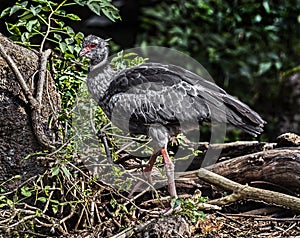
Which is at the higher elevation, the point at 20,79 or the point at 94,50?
Answer: the point at 94,50

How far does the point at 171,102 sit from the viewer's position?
280 centimetres

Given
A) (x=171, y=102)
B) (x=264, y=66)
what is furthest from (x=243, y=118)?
(x=264, y=66)

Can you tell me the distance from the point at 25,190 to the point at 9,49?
25.5 inches

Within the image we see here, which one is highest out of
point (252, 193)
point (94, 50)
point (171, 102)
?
point (94, 50)

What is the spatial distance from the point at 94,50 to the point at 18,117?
47cm

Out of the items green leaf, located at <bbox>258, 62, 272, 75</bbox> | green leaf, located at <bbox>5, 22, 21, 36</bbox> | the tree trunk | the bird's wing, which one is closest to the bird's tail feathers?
the bird's wing

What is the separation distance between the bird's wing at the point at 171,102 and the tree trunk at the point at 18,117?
12.5 inches

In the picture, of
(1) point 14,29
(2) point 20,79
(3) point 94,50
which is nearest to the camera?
(2) point 20,79

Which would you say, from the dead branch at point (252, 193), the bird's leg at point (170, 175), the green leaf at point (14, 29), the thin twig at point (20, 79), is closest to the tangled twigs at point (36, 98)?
the thin twig at point (20, 79)

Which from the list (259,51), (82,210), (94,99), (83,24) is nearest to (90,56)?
(94,99)

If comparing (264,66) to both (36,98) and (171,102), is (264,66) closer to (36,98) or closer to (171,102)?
(171,102)

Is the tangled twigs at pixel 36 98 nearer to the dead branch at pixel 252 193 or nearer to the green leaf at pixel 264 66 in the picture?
the dead branch at pixel 252 193

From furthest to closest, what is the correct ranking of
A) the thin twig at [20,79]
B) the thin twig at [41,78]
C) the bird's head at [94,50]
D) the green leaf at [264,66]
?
the green leaf at [264,66] → the bird's head at [94,50] → the thin twig at [41,78] → the thin twig at [20,79]

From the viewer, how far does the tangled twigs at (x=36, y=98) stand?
267cm
